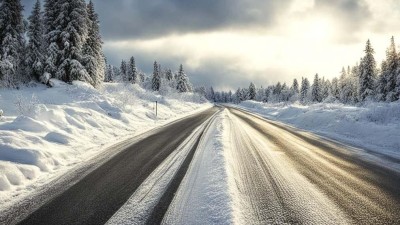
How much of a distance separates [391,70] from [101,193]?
55.9 m

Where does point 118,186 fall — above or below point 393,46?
below

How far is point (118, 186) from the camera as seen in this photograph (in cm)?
602

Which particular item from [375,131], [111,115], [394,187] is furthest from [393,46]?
[394,187]

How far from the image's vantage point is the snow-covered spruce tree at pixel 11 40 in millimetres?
28195

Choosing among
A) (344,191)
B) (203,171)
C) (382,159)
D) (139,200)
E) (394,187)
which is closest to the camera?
(139,200)

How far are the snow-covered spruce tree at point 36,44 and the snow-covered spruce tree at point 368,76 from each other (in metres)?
49.7

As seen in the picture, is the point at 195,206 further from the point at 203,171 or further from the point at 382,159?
the point at 382,159

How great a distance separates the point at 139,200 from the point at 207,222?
1445mm

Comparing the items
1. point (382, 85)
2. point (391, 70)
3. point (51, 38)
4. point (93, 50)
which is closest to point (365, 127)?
point (51, 38)

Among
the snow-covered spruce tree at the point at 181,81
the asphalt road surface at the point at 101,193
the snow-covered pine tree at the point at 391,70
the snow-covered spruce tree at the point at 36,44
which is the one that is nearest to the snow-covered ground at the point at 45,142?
the asphalt road surface at the point at 101,193

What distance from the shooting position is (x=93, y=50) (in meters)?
41.1

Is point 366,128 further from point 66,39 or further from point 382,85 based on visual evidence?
point 382,85

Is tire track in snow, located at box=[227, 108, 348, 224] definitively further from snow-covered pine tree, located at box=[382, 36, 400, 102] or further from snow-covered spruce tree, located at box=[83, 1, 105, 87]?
snow-covered pine tree, located at box=[382, 36, 400, 102]

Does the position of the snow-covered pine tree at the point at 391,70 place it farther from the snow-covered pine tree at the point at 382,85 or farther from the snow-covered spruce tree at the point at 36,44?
the snow-covered spruce tree at the point at 36,44
